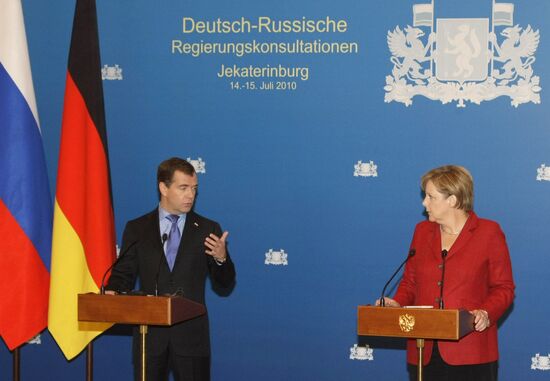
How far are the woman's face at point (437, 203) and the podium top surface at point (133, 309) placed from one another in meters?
1.16

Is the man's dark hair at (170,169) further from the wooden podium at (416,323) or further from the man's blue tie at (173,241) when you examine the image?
the wooden podium at (416,323)

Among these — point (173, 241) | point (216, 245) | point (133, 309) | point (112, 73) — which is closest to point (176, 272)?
point (173, 241)

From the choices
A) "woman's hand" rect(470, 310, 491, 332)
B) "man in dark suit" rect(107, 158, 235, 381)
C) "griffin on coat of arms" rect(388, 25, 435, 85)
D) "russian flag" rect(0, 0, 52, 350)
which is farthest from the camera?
"griffin on coat of arms" rect(388, 25, 435, 85)

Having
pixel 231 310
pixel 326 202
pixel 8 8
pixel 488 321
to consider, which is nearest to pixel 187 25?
pixel 8 8

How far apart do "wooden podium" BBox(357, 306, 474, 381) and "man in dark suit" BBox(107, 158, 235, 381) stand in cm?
100

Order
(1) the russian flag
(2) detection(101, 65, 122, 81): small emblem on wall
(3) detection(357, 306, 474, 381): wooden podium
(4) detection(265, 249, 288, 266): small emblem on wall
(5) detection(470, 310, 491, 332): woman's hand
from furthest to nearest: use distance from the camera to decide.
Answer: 1. (2) detection(101, 65, 122, 81): small emblem on wall
2. (4) detection(265, 249, 288, 266): small emblem on wall
3. (1) the russian flag
4. (5) detection(470, 310, 491, 332): woman's hand
5. (3) detection(357, 306, 474, 381): wooden podium

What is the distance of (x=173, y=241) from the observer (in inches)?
173

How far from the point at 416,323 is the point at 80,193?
2.37m

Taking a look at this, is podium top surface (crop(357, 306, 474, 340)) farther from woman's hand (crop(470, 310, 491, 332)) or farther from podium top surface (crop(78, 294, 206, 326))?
podium top surface (crop(78, 294, 206, 326))

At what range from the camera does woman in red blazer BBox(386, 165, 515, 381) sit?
371 centimetres

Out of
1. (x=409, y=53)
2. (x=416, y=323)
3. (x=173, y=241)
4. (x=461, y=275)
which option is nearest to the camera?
(x=416, y=323)

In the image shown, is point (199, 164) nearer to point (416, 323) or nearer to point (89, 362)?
point (89, 362)

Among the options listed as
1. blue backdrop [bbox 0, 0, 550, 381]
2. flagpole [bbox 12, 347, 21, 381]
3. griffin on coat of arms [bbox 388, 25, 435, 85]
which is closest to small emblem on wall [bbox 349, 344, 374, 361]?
blue backdrop [bbox 0, 0, 550, 381]

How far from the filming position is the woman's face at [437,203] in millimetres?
3773
